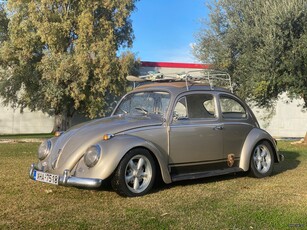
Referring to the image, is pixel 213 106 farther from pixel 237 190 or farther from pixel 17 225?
pixel 17 225

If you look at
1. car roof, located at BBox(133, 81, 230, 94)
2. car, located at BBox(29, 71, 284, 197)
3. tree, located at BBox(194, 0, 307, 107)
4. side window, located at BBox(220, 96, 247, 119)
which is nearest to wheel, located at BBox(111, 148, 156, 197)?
car, located at BBox(29, 71, 284, 197)

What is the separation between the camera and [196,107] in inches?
289

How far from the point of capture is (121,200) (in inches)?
229

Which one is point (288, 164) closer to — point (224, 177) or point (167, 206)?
point (224, 177)

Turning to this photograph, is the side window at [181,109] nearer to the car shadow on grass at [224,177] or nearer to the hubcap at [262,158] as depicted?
the car shadow on grass at [224,177]

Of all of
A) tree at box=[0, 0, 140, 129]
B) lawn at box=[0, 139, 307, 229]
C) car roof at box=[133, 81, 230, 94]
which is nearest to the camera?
lawn at box=[0, 139, 307, 229]

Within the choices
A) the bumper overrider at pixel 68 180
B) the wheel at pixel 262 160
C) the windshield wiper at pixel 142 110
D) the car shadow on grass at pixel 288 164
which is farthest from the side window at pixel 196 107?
the car shadow on grass at pixel 288 164

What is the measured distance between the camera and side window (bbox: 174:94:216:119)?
7073 mm

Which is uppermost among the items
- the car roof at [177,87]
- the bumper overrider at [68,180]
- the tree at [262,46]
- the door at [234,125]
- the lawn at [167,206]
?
the tree at [262,46]

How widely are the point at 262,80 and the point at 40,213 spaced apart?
389 inches

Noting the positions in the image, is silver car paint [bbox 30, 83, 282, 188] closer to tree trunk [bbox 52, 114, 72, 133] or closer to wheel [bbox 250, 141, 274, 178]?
wheel [bbox 250, 141, 274, 178]

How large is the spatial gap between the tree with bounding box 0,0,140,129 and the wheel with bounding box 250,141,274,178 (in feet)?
58.8

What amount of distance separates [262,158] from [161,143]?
8.18 feet

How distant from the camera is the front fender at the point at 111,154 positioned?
5734mm
